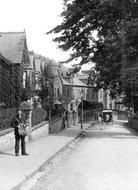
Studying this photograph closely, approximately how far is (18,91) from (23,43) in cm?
597

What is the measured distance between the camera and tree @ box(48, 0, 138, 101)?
35.4 m

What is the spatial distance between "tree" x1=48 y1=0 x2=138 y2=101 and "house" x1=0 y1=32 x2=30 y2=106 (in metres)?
6.47

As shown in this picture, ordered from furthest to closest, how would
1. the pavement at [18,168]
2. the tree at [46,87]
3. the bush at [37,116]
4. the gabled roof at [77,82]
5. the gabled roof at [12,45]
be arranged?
the gabled roof at [77,82], the tree at [46,87], the gabled roof at [12,45], the bush at [37,116], the pavement at [18,168]

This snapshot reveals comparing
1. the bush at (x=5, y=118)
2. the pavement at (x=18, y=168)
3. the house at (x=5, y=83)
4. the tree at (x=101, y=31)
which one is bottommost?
the pavement at (x=18, y=168)

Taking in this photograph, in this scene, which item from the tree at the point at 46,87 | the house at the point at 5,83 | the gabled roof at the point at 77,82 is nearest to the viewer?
the house at the point at 5,83

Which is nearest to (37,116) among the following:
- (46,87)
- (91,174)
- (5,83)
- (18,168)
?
(5,83)

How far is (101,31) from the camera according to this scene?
3788 cm

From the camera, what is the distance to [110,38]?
1478 inches

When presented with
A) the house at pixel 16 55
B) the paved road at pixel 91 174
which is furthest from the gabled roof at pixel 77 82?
the paved road at pixel 91 174

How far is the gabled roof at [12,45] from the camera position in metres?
45.6

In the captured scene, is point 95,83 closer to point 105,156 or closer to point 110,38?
point 110,38

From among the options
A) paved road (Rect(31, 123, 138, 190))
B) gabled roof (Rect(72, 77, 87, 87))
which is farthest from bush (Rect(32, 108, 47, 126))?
gabled roof (Rect(72, 77, 87, 87))

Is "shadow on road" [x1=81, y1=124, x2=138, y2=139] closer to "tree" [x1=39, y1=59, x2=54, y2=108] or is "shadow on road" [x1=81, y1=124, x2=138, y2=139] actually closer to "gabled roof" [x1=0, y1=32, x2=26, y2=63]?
"tree" [x1=39, y1=59, x2=54, y2=108]

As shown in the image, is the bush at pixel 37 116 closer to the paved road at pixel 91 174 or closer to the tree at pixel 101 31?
the tree at pixel 101 31
